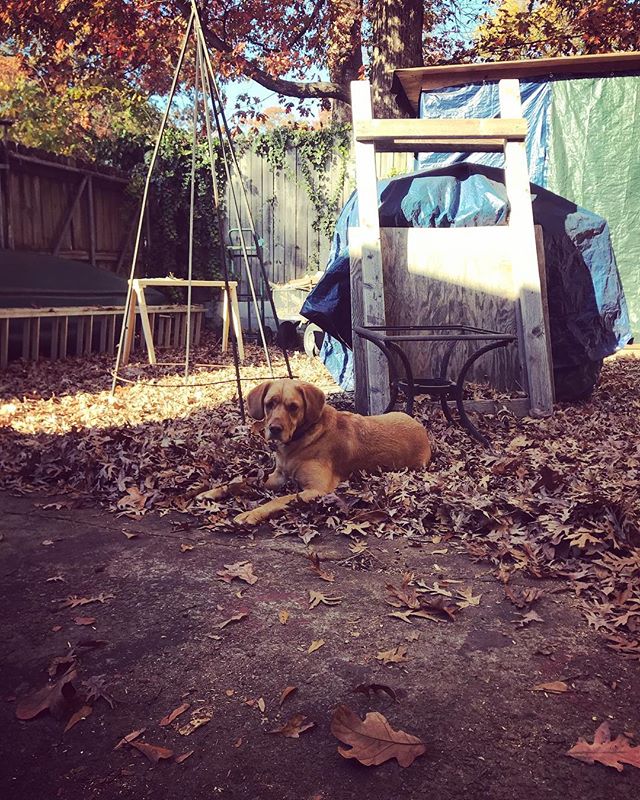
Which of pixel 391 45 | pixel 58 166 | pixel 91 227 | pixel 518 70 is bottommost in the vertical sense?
pixel 91 227

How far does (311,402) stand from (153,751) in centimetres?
232

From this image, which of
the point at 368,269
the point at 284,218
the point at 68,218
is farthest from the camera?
the point at 284,218

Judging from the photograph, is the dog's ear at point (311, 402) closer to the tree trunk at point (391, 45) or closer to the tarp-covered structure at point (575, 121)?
the tarp-covered structure at point (575, 121)

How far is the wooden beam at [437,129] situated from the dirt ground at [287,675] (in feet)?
13.2

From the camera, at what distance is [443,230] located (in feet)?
20.1

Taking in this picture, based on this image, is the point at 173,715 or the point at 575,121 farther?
the point at 575,121

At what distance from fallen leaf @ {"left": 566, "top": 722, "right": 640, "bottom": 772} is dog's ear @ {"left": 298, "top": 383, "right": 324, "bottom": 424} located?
235cm

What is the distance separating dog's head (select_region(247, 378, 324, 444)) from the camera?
3752 mm

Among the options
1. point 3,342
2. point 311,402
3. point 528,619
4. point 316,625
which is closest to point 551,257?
point 311,402

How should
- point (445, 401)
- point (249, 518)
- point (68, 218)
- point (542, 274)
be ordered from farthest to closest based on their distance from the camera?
point (68, 218), point (542, 274), point (445, 401), point (249, 518)

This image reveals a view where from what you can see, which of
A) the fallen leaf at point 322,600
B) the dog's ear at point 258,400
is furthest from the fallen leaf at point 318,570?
the dog's ear at point 258,400

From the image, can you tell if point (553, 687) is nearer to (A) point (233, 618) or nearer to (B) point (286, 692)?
(B) point (286, 692)

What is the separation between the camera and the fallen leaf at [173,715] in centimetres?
188

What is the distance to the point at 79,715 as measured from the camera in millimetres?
1909
